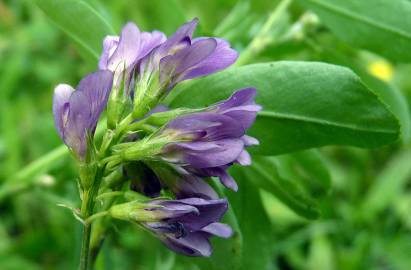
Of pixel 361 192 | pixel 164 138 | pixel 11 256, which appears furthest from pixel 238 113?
pixel 361 192

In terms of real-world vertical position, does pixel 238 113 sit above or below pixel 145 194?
above

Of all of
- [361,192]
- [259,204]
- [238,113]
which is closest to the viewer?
[238,113]

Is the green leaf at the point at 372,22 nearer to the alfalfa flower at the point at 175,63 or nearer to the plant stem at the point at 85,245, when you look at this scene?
the alfalfa flower at the point at 175,63

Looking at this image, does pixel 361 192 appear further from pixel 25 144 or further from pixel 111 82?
pixel 111 82

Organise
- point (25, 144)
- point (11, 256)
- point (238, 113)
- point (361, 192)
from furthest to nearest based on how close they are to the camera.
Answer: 1. point (361, 192)
2. point (25, 144)
3. point (11, 256)
4. point (238, 113)

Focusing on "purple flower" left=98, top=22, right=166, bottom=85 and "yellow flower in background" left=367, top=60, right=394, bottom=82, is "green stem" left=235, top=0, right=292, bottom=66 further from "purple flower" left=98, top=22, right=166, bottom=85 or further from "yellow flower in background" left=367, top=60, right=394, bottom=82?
"yellow flower in background" left=367, top=60, right=394, bottom=82

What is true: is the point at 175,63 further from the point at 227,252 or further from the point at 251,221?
the point at 251,221

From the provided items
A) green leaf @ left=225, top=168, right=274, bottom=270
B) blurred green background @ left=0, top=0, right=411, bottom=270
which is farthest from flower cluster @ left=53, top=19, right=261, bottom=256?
blurred green background @ left=0, top=0, right=411, bottom=270

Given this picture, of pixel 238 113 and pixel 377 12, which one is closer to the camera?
pixel 238 113
